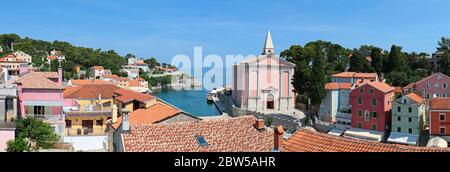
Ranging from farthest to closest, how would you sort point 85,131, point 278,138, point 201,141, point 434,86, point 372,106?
point 434,86 → point 372,106 → point 85,131 → point 201,141 → point 278,138

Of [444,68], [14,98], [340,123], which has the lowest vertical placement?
[340,123]

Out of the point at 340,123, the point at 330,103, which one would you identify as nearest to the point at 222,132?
the point at 340,123

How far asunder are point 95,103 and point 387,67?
28423 mm

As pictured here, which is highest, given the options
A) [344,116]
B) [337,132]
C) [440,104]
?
[440,104]

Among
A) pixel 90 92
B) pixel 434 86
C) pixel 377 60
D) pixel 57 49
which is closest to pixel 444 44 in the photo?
pixel 377 60

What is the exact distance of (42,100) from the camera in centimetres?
1574

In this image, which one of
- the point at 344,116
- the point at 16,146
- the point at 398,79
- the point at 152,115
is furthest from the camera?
the point at 398,79

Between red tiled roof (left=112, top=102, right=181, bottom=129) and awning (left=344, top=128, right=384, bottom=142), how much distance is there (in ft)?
41.5

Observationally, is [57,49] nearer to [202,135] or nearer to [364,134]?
[364,134]

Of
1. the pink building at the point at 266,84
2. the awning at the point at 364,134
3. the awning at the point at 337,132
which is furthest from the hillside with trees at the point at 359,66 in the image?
the awning at the point at 364,134

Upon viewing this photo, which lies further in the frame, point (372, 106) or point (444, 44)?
point (444, 44)

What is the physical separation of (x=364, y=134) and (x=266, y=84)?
16662mm

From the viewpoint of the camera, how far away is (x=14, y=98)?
14.3 metres
